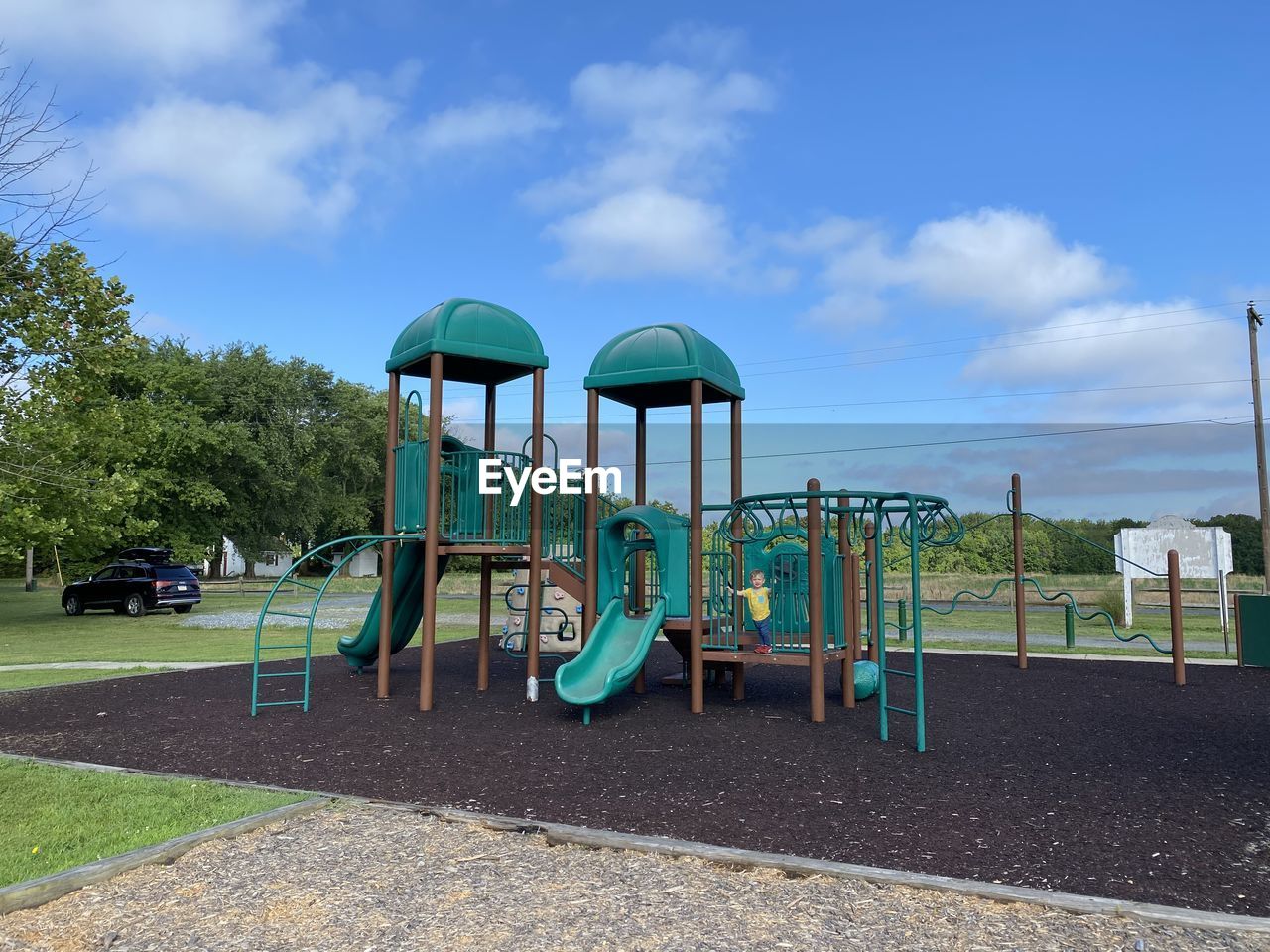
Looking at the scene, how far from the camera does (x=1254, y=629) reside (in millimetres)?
13680

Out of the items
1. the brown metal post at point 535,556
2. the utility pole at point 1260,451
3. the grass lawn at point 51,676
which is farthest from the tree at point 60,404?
the utility pole at point 1260,451

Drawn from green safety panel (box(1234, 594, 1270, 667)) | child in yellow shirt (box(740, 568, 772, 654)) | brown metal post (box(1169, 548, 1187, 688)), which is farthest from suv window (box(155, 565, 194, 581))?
green safety panel (box(1234, 594, 1270, 667))

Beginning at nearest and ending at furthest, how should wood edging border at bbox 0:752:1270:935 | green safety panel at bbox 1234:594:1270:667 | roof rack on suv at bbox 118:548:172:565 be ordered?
wood edging border at bbox 0:752:1270:935, green safety panel at bbox 1234:594:1270:667, roof rack on suv at bbox 118:548:172:565

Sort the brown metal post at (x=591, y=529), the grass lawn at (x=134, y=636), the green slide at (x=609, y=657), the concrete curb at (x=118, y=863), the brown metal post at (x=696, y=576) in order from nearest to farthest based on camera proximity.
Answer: the concrete curb at (x=118, y=863)
the green slide at (x=609, y=657)
the brown metal post at (x=696, y=576)
the brown metal post at (x=591, y=529)
the grass lawn at (x=134, y=636)

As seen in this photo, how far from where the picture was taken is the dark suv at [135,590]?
26891mm

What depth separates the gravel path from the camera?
3672mm

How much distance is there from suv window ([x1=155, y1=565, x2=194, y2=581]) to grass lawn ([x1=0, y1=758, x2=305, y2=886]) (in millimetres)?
21989

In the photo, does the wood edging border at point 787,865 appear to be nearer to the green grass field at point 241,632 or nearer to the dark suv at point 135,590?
the green grass field at point 241,632

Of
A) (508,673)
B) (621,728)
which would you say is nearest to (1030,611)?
(508,673)

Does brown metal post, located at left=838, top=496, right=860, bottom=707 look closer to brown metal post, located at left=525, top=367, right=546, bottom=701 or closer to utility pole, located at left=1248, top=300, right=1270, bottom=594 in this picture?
brown metal post, located at left=525, top=367, right=546, bottom=701

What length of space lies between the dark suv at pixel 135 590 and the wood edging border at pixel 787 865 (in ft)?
78.6

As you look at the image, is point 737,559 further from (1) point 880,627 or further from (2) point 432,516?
(2) point 432,516

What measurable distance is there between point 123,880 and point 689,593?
6211mm

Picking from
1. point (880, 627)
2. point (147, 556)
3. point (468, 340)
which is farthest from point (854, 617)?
point (147, 556)
